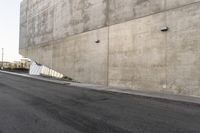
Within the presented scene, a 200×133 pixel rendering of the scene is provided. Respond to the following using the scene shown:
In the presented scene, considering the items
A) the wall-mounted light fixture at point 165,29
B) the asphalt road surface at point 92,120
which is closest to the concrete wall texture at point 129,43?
the wall-mounted light fixture at point 165,29

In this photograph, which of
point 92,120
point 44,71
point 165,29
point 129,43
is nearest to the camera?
point 92,120

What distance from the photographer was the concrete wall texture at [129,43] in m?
17.2

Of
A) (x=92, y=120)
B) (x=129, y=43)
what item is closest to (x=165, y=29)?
(x=129, y=43)

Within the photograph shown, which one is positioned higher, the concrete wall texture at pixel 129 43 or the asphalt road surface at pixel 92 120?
the concrete wall texture at pixel 129 43

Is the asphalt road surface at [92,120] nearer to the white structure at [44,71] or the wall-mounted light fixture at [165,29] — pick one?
the wall-mounted light fixture at [165,29]

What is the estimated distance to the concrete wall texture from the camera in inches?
675

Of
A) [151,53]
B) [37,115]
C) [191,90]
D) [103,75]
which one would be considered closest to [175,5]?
[151,53]

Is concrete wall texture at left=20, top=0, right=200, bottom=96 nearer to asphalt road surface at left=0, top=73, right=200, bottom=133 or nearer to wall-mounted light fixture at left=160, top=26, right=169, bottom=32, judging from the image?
wall-mounted light fixture at left=160, top=26, right=169, bottom=32

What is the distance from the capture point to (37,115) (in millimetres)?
9805

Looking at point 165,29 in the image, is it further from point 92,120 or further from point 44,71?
point 44,71

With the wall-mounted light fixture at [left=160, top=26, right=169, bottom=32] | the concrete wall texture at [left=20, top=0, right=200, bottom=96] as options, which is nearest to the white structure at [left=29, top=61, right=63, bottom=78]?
the concrete wall texture at [left=20, top=0, right=200, bottom=96]

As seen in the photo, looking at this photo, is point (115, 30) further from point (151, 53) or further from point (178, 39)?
point (178, 39)

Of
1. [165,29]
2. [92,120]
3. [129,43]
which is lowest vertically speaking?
[92,120]

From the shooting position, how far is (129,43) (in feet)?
72.8
